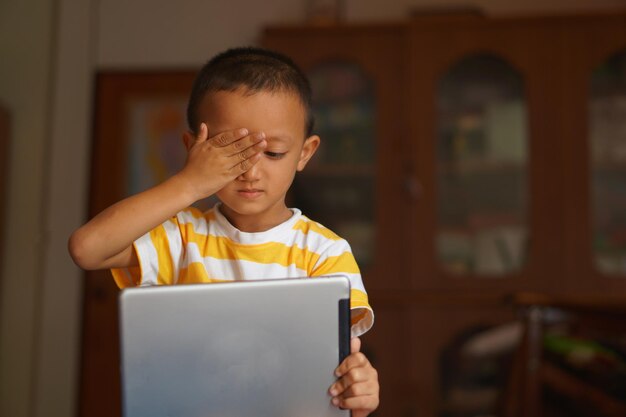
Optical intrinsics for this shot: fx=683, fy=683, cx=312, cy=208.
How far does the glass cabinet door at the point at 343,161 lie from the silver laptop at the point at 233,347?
1.68 metres

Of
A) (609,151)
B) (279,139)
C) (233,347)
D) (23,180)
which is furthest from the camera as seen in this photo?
(609,151)

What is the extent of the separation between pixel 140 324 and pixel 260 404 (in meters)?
0.11

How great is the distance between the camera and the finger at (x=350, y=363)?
52cm

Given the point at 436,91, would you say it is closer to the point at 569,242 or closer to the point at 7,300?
the point at 569,242

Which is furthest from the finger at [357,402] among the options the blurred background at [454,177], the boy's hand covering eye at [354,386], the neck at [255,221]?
the blurred background at [454,177]

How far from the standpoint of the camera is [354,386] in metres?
0.54

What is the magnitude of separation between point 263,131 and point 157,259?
16 centimetres

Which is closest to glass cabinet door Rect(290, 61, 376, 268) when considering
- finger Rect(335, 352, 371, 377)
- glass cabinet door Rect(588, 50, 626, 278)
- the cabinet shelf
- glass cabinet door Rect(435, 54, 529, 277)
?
the cabinet shelf

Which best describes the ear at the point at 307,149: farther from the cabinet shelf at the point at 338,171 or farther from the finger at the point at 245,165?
the cabinet shelf at the point at 338,171

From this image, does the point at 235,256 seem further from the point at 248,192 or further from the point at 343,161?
the point at 343,161

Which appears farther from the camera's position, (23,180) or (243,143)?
(23,180)

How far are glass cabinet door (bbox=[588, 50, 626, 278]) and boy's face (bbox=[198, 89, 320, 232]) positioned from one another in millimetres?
1755

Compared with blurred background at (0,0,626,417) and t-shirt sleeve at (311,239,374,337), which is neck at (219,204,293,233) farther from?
blurred background at (0,0,626,417)

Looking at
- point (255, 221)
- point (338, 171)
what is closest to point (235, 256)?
point (255, 221)
